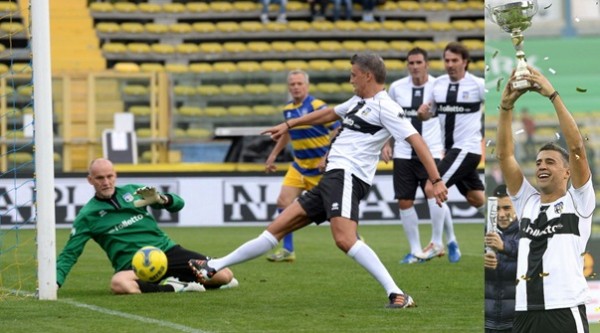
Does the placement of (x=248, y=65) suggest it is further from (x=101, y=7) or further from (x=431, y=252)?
(x=431, y=252)

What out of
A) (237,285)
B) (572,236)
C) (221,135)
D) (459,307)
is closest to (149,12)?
(221,135)

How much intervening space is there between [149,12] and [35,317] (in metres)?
19.4

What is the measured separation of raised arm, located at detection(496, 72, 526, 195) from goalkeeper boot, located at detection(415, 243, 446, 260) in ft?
26.3

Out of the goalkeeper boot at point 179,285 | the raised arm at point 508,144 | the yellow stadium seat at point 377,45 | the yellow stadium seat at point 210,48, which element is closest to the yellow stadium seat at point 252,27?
the yellow stadium seat at point 210,48

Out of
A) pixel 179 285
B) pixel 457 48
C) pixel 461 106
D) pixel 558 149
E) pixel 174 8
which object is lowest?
pixel 179 285

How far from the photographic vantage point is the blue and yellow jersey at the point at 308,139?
1336 centimetres

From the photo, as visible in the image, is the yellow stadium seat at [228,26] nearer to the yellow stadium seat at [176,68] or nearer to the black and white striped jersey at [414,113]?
the yellow stadium seat at [176,68]

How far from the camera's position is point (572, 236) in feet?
16.8

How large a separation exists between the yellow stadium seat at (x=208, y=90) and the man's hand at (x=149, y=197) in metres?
12.7

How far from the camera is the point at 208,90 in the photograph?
22734mm

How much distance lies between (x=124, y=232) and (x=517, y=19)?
20.1ft

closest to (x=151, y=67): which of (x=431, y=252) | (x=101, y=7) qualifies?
(x=101, y=7)

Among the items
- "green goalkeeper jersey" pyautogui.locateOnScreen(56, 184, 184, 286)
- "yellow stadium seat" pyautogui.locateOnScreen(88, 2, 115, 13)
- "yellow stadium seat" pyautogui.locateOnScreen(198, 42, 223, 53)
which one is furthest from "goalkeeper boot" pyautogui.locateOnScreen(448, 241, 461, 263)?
"yellow stadium seat" pyautogui.locateOnScreen(88, 2, 115, 13)

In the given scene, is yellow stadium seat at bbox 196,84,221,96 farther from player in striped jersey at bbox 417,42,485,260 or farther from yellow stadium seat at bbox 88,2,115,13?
player in striped jersey at bbox 417,42,485,260
